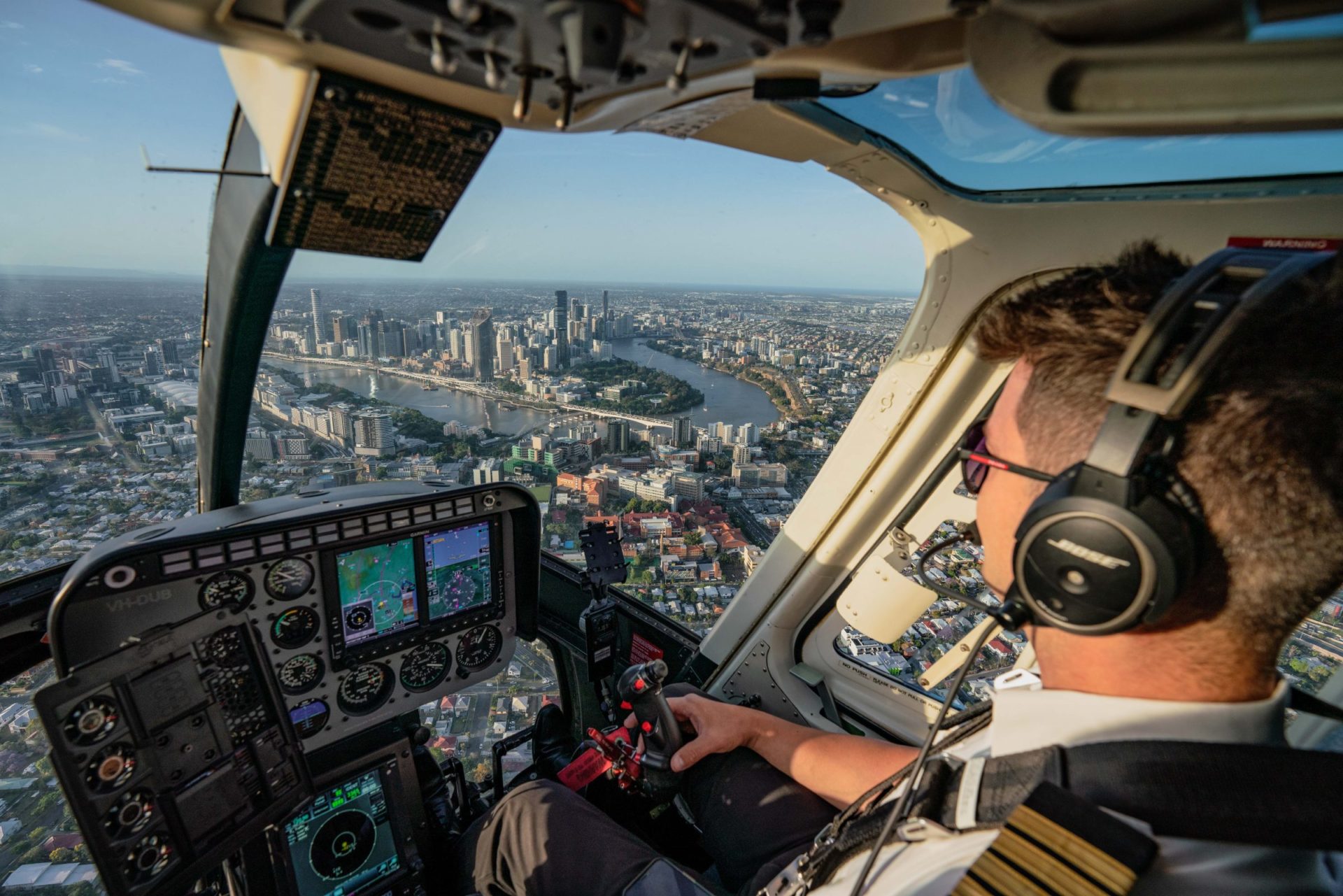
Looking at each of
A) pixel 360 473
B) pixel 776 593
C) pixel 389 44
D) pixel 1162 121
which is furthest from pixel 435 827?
pixel 1162 121

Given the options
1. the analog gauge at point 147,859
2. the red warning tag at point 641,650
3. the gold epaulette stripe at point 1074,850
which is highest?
the gold epaulette stripe at point 1074,850

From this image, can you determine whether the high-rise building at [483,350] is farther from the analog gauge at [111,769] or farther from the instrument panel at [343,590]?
the analog gauge at [111,769]

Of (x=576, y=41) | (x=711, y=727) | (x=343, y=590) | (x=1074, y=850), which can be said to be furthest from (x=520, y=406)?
(x=1074, y=850)

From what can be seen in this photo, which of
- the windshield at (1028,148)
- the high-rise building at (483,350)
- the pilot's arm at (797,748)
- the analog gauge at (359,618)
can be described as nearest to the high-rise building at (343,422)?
the high-rise building at (483,350)

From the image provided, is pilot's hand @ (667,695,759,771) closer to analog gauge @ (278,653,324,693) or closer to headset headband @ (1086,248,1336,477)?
analog gauge @ (278,653,324,693)

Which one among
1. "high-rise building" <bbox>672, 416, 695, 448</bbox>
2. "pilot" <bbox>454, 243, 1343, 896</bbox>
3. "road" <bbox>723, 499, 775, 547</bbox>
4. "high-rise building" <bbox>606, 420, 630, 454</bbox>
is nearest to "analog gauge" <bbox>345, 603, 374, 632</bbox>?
"high-rise building" <bbox>606, 420, 630, 454</bbox>
